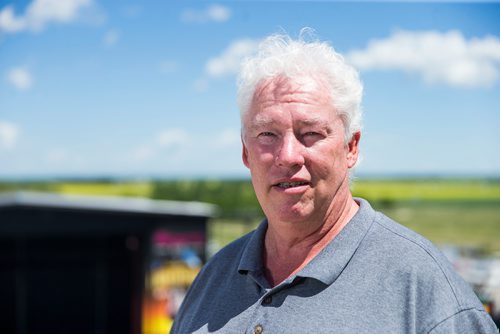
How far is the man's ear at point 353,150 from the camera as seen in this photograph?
5.51 feet

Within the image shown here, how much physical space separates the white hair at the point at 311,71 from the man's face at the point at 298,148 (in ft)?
0.08

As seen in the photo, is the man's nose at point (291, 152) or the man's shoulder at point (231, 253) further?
the man's shoulder at point (231, 253)

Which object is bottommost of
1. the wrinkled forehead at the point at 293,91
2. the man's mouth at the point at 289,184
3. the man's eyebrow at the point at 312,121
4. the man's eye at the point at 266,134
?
the man's mouth at the point at 289,184

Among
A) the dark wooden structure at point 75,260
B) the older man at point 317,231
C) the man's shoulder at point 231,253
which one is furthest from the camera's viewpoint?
the dark wooden structure at point 75,260

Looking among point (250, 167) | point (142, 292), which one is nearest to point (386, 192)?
point (142, 292)

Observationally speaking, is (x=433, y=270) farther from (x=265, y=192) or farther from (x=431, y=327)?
(x=265, y=192)

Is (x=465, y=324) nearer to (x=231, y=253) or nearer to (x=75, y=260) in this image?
(x=231, y=253)

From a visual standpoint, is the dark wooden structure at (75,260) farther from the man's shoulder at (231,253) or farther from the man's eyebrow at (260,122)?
the man's eyebrow at (260,122)

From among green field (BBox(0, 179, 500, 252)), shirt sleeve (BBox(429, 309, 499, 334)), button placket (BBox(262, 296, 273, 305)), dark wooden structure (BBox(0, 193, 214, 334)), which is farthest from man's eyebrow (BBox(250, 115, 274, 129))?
green field (BBox(0, 179, 500, 252))

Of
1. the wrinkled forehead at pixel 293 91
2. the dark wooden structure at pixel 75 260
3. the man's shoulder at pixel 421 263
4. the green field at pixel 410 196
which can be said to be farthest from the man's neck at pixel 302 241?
the green field at pixel 410 196

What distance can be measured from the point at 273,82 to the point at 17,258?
340 inches

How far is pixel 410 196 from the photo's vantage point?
58031 mm

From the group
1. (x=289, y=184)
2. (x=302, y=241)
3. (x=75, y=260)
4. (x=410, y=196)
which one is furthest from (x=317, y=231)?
(x=410, y=196)

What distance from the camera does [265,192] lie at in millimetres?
1656
